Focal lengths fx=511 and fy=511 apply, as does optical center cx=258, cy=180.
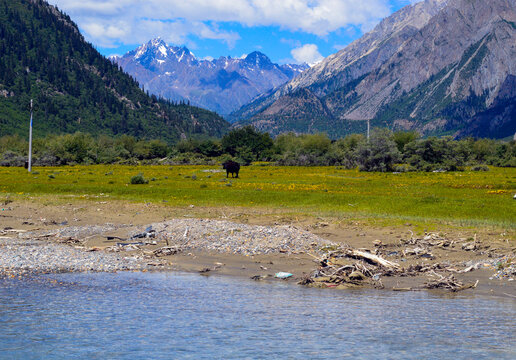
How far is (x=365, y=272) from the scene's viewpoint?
19906mm

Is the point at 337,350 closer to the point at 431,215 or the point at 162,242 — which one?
the point at 162,242

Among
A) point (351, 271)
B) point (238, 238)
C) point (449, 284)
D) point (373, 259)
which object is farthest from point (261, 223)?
point (449, 284)

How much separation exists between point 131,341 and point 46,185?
47.4 metres

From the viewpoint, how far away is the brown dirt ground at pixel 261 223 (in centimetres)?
2092

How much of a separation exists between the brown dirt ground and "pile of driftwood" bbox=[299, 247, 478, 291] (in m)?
0.41

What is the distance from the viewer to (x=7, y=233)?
29.5 m

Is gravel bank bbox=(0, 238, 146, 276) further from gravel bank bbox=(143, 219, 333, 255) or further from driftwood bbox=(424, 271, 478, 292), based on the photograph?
driftwood bbox=(424, 271, 478, 292)

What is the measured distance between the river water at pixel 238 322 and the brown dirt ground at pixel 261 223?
2.63 metres

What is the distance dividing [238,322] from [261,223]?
1923cm

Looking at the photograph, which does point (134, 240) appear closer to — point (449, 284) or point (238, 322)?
point (238, 322)

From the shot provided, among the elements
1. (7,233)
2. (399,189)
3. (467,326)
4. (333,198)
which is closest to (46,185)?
(7,233)

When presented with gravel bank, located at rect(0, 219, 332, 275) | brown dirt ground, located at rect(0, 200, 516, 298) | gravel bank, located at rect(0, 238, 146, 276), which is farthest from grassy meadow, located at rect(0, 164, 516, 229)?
gravel bank, located at rect(0, 238, 146, 276)

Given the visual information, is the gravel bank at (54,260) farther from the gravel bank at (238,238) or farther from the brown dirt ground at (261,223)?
the gravel bank at (238,238)

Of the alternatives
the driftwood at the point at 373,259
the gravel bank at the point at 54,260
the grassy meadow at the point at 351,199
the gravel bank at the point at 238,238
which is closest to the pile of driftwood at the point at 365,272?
the driftwood at the point at 373,259
